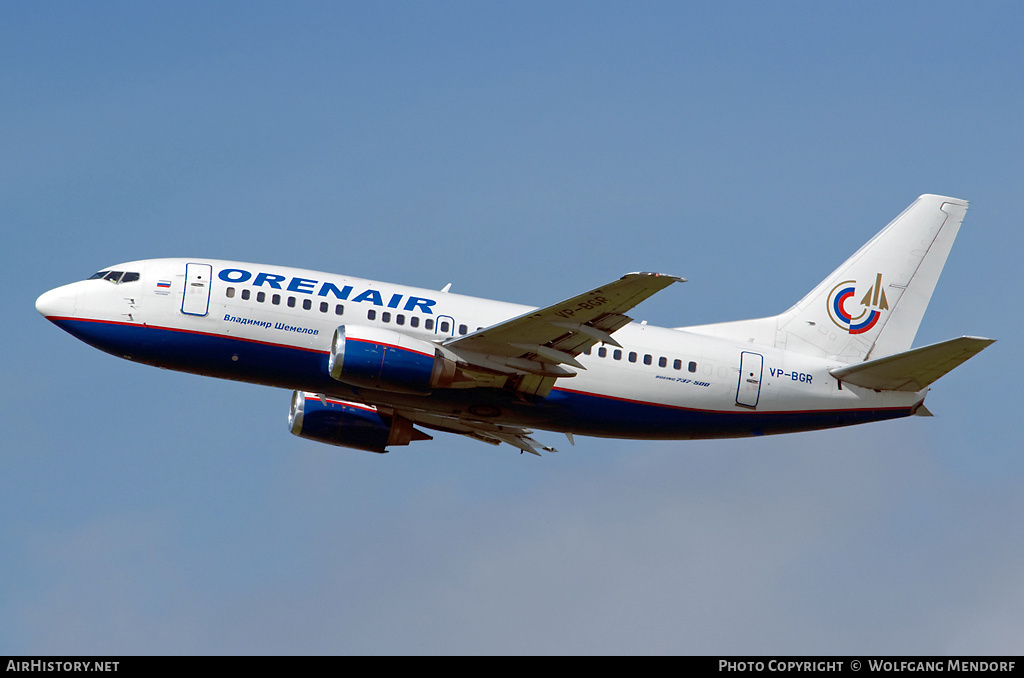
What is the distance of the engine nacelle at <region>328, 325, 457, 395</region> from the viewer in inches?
1606

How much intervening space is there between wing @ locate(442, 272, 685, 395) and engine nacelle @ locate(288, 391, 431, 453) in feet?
25.1

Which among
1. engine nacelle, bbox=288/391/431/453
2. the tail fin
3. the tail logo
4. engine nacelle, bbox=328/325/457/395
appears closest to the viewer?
engine nacelle, bbox=328/325/457/395

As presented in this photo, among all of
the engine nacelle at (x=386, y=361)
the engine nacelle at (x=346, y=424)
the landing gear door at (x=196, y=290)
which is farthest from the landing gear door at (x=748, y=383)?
the landing gear door at (x=196, y=290)

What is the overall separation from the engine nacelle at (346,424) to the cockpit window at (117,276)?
8.66 meters

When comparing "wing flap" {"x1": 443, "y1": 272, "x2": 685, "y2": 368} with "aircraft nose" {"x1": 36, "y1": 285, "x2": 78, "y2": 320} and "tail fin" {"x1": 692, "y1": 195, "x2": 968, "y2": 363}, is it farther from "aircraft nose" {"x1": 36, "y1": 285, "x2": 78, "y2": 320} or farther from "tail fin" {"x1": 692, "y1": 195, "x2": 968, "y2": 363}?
"aircraft nose" {"x1": 36, "y1": 285, "x2": 78, "y2": 320}

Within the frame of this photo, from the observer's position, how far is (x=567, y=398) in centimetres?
4381

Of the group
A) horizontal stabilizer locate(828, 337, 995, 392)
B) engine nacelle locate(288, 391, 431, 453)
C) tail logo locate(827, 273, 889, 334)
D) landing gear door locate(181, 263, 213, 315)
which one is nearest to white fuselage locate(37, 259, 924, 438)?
landing gear door locate(181, 263, 213, 315)

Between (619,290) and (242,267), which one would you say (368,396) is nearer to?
(242,267)

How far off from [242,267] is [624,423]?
14.2 m

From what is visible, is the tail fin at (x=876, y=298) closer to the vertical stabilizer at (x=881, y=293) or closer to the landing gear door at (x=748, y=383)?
the vertical stabilizer at (x=881, y=293)

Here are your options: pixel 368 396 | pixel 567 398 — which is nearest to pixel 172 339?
pixel 368 396

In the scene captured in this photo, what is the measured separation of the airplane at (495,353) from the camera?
41.5 meters

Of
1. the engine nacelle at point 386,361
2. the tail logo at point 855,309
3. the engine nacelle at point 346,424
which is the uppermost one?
the tail logo at point 855,309
